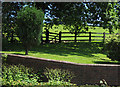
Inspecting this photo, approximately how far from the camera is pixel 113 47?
10.1 metres

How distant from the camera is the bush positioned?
32.7 feet

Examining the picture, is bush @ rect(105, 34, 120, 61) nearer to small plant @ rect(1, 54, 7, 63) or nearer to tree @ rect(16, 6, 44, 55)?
tree @ rect(16, 6, 44, 55)

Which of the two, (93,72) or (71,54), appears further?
(71,54)

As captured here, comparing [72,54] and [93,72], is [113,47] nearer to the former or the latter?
[93,72]

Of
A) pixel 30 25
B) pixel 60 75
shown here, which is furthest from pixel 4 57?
pixel 60 75

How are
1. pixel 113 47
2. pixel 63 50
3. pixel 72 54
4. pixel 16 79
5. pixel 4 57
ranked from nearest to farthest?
pixel 16 79
pixel 113 47
pixel 4 57
pixel 72 54
pixel 63 50

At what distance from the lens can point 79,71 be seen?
8.98 m

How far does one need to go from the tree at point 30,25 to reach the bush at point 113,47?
4.22 m

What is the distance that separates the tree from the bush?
4224mm

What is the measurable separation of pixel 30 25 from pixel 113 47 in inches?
198

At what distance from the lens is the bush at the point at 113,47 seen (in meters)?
9.98

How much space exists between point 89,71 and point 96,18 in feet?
32.9

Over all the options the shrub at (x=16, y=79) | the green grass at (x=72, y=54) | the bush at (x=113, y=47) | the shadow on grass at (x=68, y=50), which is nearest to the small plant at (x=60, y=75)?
the shrub at (x=16, y=79)

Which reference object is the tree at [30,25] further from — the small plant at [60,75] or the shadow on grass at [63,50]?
the small plant at [60,75]
